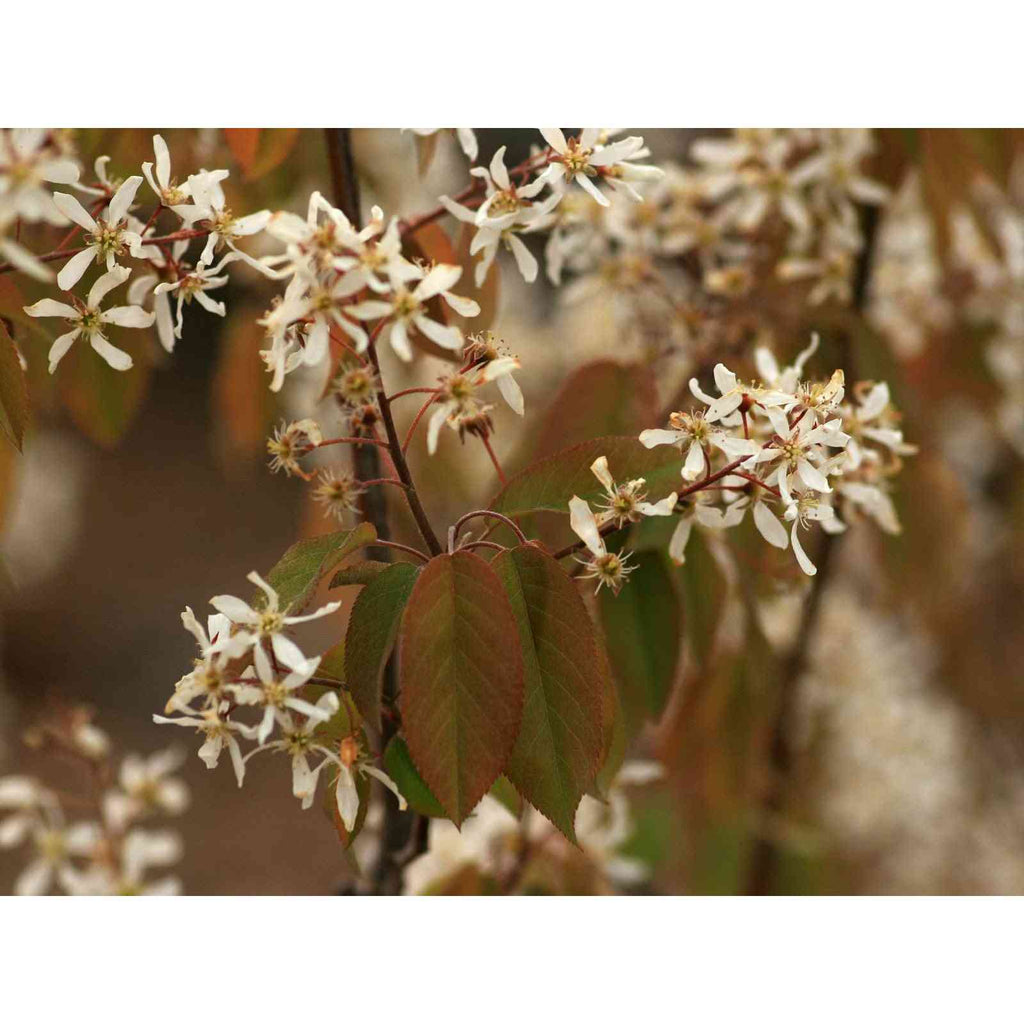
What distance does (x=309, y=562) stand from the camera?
55 cm

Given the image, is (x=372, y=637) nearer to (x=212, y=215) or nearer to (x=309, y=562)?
(x=309, y=562)

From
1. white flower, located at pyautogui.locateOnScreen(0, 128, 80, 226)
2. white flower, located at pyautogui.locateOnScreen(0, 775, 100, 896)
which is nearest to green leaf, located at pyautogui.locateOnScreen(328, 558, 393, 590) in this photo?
white flower, located at pyautogui.locateOnScreen(0, 128, 80, 226)

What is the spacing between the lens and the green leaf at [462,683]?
20.2 inches

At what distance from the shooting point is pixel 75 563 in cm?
290

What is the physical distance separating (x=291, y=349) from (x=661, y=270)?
631 millimetres

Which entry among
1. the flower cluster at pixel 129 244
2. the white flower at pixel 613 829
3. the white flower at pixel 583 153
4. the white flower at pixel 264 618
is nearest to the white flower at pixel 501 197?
the white flower at pixel 583 153

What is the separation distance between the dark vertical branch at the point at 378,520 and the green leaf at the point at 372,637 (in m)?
0.13

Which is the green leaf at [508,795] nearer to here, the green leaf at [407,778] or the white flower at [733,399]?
the green leaf at [407,778]

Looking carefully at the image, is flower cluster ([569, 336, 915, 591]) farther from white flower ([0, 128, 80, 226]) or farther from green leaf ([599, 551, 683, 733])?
white flower ([0, 128, 80, 226])

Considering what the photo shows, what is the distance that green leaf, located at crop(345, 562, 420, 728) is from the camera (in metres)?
0.53

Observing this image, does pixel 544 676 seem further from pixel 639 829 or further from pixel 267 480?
pixel 267 480

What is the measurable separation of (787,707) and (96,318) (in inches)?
38.2

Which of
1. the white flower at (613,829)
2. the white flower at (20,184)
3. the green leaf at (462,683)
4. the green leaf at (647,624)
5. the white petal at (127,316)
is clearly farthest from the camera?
the white flower at (613,829)

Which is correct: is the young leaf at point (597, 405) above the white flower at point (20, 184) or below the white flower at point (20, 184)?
below
